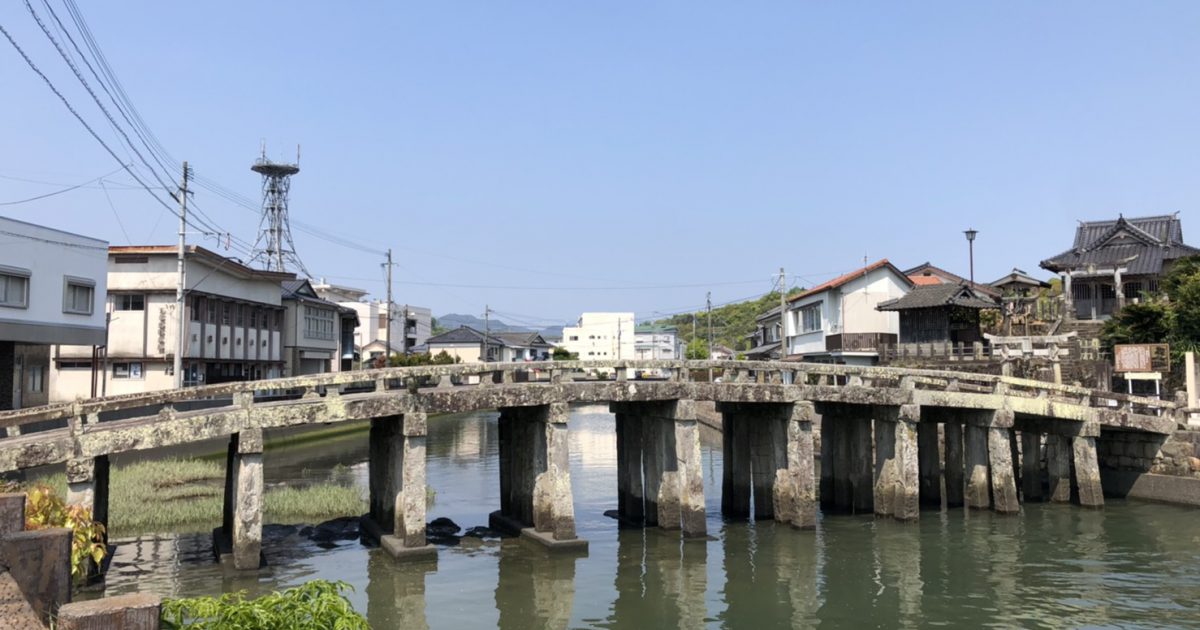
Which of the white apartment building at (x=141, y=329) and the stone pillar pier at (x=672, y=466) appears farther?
the white apartment building at (x=141, y=329)

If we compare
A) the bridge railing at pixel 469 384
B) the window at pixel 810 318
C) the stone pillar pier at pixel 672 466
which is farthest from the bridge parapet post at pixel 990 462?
the window at pixel 810 318

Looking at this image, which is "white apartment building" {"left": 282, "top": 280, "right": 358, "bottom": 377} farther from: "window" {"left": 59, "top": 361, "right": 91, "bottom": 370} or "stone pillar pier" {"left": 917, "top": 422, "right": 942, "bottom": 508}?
"stone pillar pier" {"left": 917, "top": 422, "right": 942, "bottom": 508}

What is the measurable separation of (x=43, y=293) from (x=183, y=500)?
11.9 m

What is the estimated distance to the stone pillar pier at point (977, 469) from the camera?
27094mm

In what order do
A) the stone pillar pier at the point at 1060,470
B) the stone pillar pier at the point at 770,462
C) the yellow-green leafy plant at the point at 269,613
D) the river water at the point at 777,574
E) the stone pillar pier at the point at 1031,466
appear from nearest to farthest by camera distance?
1. the yellow-green leafy plant at the point at 269,613
2. the river water at the point at 777,574
3. the stone pillar pier at the point at 770,462
4. the stone pillar pier at the point at 1060,470
5. the stone pillar pier at the point at 1031,466

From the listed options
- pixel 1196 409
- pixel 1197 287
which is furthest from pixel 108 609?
pixel 1197 287

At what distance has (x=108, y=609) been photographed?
6.86m

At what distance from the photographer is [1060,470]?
28859 millimetres

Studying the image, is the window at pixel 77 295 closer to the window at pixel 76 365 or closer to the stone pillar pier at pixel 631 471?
the window at pixel 76 365

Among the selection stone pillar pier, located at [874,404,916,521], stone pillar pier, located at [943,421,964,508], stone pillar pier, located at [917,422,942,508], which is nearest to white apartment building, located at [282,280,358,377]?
stone pillar pier, located at [917,422,942,508]

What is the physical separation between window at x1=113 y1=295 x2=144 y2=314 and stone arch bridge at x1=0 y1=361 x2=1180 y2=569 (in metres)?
14.8

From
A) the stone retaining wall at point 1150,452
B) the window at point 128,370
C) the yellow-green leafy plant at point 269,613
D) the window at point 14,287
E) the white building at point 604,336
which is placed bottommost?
the stone retaining wall at point 1150,452

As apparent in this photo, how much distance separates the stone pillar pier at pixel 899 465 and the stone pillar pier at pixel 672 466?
6427mm

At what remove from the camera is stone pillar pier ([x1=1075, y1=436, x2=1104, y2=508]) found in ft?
90.4
